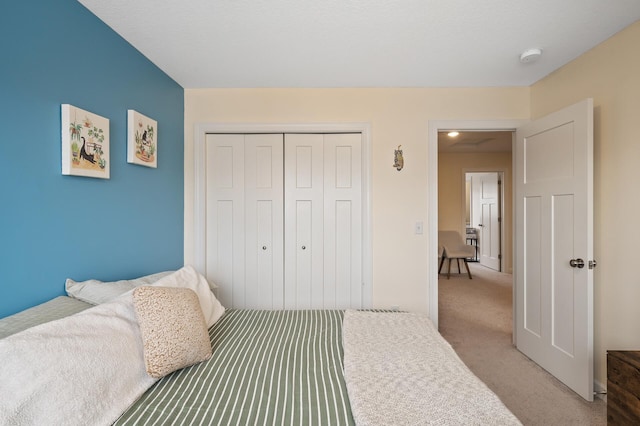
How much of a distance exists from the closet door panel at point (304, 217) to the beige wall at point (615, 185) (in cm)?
200

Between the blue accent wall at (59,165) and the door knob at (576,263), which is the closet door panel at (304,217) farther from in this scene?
the door knob at (576,263)

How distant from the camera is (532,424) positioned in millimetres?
1764

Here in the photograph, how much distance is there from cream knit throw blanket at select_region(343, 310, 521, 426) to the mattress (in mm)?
1197

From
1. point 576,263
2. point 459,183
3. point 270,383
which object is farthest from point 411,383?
point 459,183

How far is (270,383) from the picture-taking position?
1174 mm

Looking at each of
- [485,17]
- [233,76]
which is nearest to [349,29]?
[485,17]

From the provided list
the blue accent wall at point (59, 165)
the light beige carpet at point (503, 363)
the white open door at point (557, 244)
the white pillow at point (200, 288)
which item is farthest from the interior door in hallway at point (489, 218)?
the blue accent wall at point (59, 165)

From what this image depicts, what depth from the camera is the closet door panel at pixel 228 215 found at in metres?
2.71

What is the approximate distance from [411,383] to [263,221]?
6.25ft

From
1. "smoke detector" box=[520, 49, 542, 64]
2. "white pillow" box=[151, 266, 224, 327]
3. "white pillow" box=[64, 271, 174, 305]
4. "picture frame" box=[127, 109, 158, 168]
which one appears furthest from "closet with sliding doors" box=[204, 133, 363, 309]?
"smoke detector" box=[520, 49, 542, 64]

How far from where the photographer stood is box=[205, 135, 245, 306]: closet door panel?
2707 millimetres

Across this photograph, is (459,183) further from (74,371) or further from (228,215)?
(74,371)

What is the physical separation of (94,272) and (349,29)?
2027 mm

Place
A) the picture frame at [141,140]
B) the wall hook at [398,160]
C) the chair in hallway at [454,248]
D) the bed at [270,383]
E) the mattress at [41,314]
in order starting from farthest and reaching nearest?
the chair in hallway at [454,248], the wall hook at [398,160], the picture frame at [141,140], the mattress at [41,314], the bed at [270,383]
